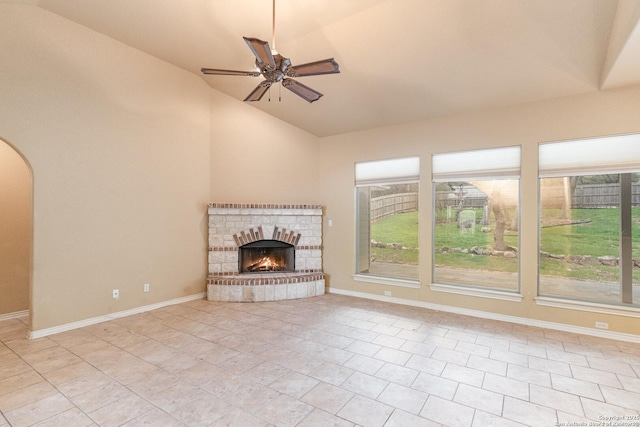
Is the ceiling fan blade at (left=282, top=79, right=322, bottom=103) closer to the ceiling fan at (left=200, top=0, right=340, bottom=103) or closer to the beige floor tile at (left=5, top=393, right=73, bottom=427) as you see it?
the ceiling fan at (left=200, top=0, right=340, bottom=103)

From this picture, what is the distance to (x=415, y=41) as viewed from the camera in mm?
3402

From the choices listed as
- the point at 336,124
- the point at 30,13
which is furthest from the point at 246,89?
the point at 30,13

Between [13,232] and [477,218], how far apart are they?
687 cm

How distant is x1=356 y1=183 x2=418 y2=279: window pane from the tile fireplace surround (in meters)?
0.85

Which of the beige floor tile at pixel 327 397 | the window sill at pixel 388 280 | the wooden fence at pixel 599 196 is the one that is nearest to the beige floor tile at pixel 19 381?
the beige floor tile at pixel 327 397

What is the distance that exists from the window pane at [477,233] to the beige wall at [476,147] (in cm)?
19

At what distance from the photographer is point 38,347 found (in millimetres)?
3352

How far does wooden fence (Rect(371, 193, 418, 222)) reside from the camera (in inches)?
205

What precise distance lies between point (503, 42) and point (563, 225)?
2546 mm

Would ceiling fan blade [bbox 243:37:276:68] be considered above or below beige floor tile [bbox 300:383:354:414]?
above

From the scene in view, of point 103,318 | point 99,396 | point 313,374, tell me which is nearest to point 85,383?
point 99,396

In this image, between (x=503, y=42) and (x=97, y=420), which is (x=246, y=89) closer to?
(x=503, y=42)

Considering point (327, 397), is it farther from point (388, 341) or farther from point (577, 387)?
point (577, 387)

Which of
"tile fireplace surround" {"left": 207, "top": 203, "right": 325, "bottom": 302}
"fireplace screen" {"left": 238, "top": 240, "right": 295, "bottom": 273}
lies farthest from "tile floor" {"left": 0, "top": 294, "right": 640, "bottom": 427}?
"fireplace screen" {"left": 238, "top": 240, "right": 295, "bottom": 273}
